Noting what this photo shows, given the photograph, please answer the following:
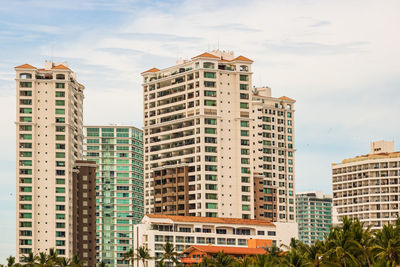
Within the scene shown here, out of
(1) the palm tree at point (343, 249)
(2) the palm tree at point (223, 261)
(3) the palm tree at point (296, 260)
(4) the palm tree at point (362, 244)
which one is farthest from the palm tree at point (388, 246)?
(2) the palm tree at point (223, 261)

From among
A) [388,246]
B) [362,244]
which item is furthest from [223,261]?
[388,246]

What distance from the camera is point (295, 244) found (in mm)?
187500

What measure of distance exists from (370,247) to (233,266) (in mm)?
25181

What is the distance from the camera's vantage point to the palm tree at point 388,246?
469 feet

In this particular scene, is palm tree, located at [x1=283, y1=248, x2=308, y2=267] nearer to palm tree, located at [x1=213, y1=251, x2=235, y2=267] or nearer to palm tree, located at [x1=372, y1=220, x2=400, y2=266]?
palm tree, located at [x1=372, y1=220, x2=400, y2=266]

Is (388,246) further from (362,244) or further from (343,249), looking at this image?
(343,249)

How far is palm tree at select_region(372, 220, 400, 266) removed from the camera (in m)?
143

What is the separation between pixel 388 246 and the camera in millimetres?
143250

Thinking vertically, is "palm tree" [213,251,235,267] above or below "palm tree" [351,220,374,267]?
below

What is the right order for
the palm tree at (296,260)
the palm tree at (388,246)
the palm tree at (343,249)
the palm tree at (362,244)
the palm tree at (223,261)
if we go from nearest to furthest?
the palm tree at (388,246) < the palm tree at (296,260) < the palm tree at (343,249) < the palm tree at (362,244) < the palm tree at (223,261)

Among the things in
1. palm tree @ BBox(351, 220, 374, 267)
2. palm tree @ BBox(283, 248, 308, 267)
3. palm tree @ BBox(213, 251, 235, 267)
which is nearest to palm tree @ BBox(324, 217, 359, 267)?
palm tree @ BBox(351, 220, 374, 267)

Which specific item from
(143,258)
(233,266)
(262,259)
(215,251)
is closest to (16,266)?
(143,258)

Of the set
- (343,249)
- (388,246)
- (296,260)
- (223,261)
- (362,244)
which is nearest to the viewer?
(388,246)

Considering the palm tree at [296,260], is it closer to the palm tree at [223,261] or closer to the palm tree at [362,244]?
the palm tree at [362,244]
